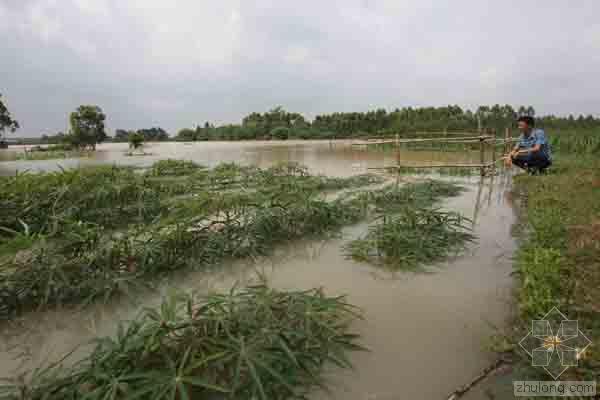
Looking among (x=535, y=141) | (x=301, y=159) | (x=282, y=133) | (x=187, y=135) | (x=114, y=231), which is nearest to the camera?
(x=114, y=231)

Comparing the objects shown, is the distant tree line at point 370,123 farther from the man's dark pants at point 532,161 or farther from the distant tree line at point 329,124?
the man's dark pants at point 532,161

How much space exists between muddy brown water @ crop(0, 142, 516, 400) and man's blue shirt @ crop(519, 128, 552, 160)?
337 centimetres

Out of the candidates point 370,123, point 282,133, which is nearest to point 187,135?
point 282,133

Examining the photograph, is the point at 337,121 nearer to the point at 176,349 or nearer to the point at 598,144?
the point at 598,144

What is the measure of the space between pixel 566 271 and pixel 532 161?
16.1 ft

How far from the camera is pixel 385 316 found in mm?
1796

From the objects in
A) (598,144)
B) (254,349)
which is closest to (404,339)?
(254,349)

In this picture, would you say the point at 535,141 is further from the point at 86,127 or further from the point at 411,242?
the point at 86,127

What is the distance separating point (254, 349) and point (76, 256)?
1.84m

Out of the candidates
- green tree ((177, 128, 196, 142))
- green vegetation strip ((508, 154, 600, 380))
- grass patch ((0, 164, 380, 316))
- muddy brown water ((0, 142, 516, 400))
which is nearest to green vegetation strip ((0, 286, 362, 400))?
muddy brown water ((0, 142, 516, 400))

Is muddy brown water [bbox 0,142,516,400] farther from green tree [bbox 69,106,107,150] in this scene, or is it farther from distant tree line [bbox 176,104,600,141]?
green tree [bbox 69,106,107,150]

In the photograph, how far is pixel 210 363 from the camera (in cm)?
121

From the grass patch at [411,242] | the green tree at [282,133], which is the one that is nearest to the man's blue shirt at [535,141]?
the grass patch at [411,242]

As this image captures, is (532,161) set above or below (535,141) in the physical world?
below
